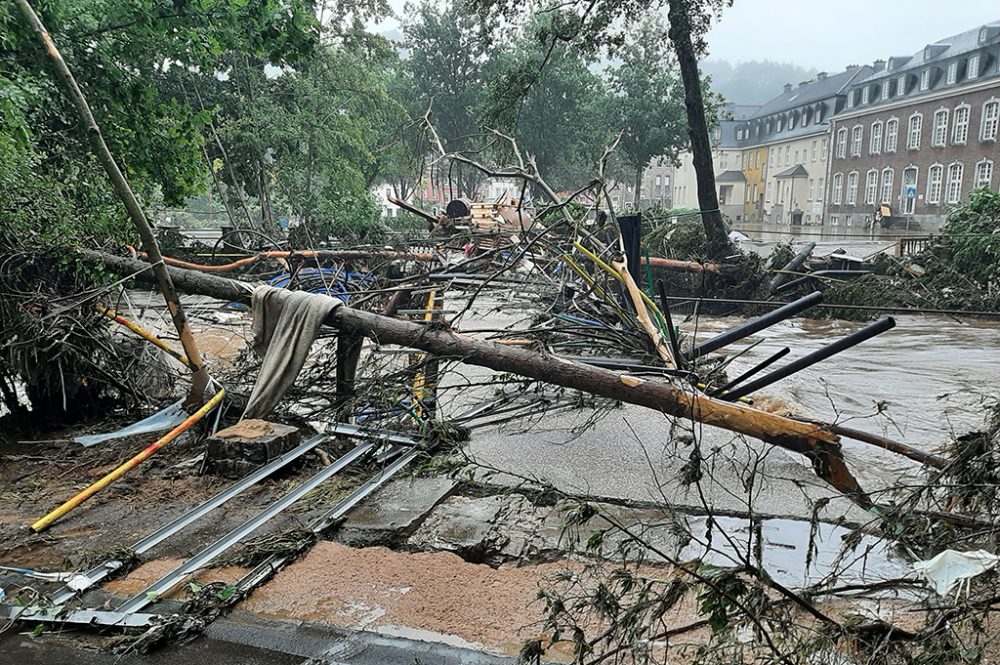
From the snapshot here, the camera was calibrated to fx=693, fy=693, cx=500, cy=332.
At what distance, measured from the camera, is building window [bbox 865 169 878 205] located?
4416cm

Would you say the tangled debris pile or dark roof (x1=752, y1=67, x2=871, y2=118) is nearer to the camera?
the tangled debris pile

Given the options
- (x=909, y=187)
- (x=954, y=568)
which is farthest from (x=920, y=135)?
(x=954, y=568)

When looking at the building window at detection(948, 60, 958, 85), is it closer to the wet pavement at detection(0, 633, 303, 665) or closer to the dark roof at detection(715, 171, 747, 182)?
the dark roof at detection(715, 171, 747, 182)

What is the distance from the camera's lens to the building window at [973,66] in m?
36.8

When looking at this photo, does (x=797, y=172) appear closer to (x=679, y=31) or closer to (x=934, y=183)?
(x=934, y=183)

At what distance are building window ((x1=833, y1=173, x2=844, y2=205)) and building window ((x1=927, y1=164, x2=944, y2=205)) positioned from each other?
Result: 25.0 feet

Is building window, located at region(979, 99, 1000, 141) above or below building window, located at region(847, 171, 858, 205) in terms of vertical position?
above

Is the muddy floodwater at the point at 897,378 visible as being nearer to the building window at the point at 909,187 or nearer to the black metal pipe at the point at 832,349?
the black metal pipe at the point at 832,349

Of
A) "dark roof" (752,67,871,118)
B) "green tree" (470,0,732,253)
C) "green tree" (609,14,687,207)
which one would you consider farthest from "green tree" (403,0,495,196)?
"dark roof" (752,67,871,118)

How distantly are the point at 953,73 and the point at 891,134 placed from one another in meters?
4.88

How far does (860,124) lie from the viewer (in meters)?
45.7

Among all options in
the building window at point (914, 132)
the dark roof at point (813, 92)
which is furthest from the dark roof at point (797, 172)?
the building window at point (914, 132)

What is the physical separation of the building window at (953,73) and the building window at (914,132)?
2391mm

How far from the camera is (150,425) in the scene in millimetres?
6512
